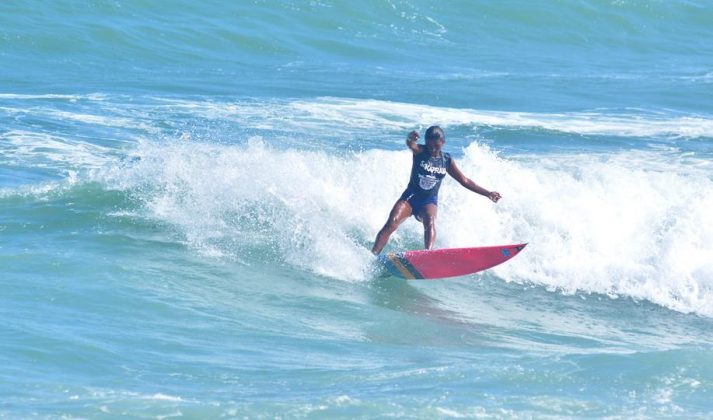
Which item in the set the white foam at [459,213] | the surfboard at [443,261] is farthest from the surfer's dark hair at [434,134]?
the white foam at [459,213]

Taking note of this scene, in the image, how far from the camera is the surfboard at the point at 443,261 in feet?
35.2

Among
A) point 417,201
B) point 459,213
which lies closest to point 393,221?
point 417,201

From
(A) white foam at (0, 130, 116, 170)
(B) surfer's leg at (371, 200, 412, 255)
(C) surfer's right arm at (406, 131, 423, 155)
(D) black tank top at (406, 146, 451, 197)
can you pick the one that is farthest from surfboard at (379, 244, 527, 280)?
(A) white foam at (0, 130, 116, 170)

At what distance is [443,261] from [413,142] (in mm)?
1241

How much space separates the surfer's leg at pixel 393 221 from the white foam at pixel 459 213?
0.76 ft

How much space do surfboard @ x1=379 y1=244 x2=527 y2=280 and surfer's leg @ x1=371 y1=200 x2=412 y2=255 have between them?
18cm

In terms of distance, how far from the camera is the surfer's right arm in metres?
10.1

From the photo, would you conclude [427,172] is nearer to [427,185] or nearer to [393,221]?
[427,185]

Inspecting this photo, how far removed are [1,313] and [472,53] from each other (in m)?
19.6

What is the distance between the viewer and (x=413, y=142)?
10320 millimetres

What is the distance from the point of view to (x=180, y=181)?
13.3 metres

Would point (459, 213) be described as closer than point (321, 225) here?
No

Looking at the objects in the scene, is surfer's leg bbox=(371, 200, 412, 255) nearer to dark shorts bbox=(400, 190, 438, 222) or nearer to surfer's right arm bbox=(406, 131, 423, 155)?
dark shorts bbox=(400, 190, 438, 222)

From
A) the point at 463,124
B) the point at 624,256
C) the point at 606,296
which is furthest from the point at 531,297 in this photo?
the point at 463,124
